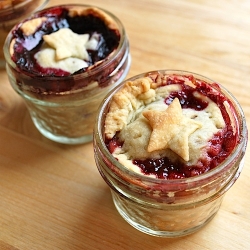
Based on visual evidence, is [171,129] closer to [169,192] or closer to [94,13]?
[169,192]

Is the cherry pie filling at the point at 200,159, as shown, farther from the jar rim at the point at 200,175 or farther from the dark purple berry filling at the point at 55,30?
the dark purple berry filling at the point at 55,30

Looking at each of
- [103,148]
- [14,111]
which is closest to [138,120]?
[103,148]

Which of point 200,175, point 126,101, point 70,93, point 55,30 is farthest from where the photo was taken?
point 55,30

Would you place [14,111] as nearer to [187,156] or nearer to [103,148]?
[103,148]

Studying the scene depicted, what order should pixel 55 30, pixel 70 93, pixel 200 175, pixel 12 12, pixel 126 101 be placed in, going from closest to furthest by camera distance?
pixel 200 175, pixel 126 101, pixel 70 93, pixel 55 30, pixel 12 12

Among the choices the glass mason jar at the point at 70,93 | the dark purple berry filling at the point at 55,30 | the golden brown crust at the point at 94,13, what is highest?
the golden brown crust at the point at 94,13

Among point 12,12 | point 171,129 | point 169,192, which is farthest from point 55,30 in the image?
point 169,192

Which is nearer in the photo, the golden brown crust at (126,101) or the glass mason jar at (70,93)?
the golden brown crust at (126,101)

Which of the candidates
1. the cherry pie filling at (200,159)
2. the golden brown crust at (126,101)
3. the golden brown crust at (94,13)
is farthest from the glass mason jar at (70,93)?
the cherry pie filling at (200,159)
